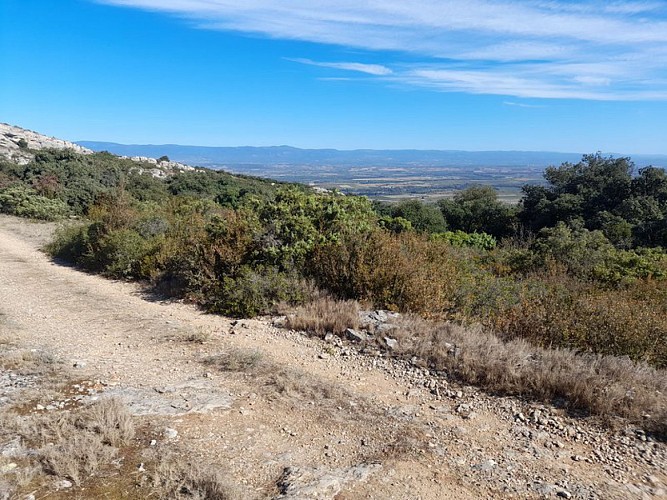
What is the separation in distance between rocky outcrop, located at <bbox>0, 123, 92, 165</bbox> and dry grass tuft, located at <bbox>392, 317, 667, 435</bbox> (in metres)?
35.5

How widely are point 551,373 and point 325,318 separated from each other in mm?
3068

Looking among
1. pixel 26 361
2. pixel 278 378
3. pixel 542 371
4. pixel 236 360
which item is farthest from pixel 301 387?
pixel 26 361

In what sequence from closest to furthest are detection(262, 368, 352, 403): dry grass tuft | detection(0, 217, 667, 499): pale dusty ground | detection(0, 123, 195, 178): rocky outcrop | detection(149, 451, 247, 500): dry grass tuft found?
detection(149, 451, 247, 500): dry grass tuft
detection(0, 217, 667, 499): pale dusty ground
detection(262, 368, 352, 403): dry grass tuft
detection(0, 123, 195, 178): rocky outcrop

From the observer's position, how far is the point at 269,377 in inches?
211

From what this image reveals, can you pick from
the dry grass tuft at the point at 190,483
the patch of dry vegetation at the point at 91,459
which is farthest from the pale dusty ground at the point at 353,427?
the patch of dry vegetation at the point at 91,459

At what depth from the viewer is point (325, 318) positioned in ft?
22.2

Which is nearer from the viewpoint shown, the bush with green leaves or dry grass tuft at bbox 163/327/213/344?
dry grass tuft at bbox 163/327/213/344

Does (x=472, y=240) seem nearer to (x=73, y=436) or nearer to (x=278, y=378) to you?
(x=278, y=378)

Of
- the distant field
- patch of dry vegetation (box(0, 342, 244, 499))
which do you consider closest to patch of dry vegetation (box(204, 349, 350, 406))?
patch of dry vegetation (box(0, 342, 244, 499))

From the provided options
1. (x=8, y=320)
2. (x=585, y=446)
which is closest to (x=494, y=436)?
(x=585, y=446)

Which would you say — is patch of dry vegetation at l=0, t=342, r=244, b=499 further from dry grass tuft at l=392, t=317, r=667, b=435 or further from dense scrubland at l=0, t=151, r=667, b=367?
dense scrubland at l=0, t=151, r=667, b=367

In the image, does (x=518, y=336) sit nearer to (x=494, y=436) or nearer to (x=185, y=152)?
(x=494, y=436)

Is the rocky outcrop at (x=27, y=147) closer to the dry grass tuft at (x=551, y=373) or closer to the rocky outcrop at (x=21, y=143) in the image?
the rocky outcrop at (x=21, y=143)

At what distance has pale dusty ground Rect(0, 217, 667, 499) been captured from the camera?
3627 mm
